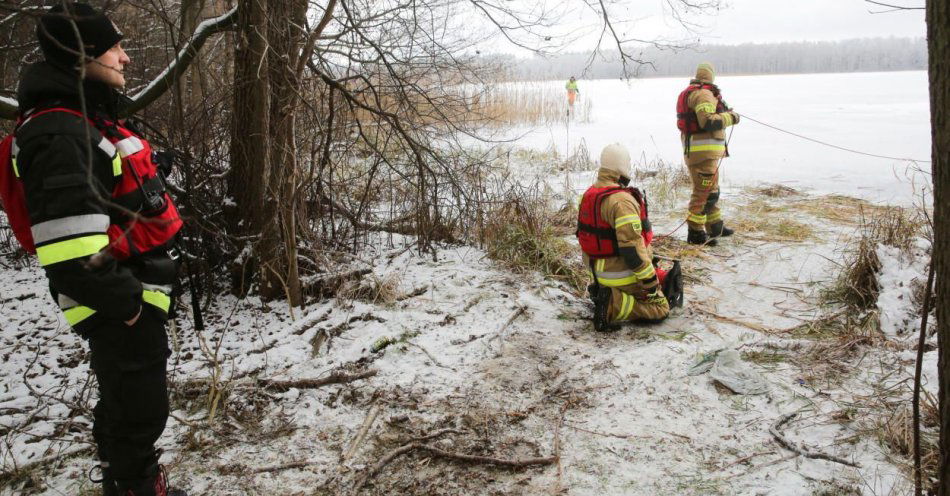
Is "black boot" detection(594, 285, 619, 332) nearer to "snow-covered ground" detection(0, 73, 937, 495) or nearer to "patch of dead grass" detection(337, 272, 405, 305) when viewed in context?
"snow-covered ground" detection(0, 73, 937, 495)

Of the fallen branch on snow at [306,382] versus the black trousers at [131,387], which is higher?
the black trousers at [131,387]

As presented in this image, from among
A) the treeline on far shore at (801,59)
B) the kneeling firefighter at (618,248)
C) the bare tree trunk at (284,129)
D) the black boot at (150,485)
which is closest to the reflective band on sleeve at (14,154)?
the black boot at (150,485)

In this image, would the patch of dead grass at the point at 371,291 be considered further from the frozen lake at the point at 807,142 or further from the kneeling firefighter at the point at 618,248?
the frozen lake at the point at 807,142

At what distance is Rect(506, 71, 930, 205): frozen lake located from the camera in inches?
369

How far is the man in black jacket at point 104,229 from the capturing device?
193 centimetres

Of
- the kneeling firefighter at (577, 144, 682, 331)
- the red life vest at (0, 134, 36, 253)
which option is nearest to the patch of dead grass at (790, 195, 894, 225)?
the kneeling firefighter at (577, 144, 682, 331)

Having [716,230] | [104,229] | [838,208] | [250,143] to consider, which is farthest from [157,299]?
[838,208]

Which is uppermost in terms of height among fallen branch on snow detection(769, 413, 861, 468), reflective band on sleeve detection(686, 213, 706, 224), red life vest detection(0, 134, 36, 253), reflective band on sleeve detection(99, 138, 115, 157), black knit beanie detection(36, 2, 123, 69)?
black knit beanie detection(36, 2, 123, 69)

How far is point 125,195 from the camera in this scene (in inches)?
86.0

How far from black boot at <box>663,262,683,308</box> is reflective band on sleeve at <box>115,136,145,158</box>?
379 centimetres

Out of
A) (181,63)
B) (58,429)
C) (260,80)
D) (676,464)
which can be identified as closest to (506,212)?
(260,80)

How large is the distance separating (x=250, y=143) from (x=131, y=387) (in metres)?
2.60

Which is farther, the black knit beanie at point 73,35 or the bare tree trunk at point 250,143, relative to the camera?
A: the bare tree trunk at point 250,143

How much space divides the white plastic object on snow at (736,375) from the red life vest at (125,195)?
3155 mm
